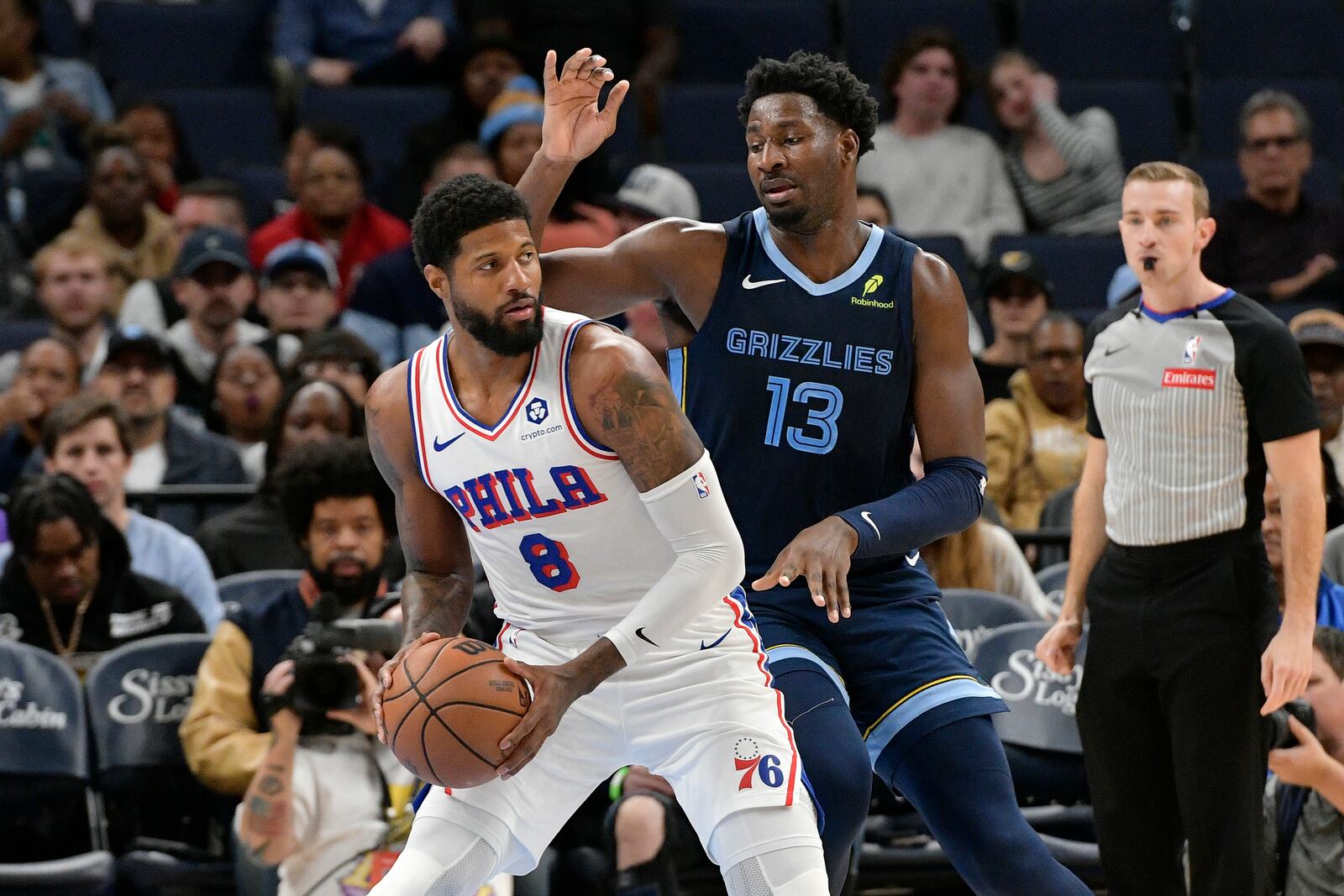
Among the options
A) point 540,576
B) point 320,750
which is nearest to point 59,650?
point 320,750

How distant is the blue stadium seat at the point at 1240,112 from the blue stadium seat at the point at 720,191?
2.62 meters

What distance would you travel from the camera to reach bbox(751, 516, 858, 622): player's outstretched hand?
3.33 meters

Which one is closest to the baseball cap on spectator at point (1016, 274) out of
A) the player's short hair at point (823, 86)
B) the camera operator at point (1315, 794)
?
the camera operator at point (1315, 794)

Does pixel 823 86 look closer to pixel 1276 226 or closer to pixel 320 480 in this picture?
pixel 320 480

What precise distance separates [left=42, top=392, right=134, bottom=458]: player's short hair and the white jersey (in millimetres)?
3100

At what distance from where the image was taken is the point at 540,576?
3.59 metres

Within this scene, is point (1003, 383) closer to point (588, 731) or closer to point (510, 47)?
point (510, 47)

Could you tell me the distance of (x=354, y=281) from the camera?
8.38 meters

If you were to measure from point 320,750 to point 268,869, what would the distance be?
0.36 meters

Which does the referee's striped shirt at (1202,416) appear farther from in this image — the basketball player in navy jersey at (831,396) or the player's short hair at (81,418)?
the player's short hair at (81,418)

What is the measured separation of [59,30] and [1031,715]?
692 cm

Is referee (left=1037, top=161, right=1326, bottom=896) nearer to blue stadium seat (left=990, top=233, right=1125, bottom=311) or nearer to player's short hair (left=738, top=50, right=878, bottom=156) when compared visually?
player's short hair (left=738, top=50, right=878, bottom=156)

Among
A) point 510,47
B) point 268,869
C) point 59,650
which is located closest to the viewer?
point 268,869

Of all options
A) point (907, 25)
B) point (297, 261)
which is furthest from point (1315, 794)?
point (907, 25)
